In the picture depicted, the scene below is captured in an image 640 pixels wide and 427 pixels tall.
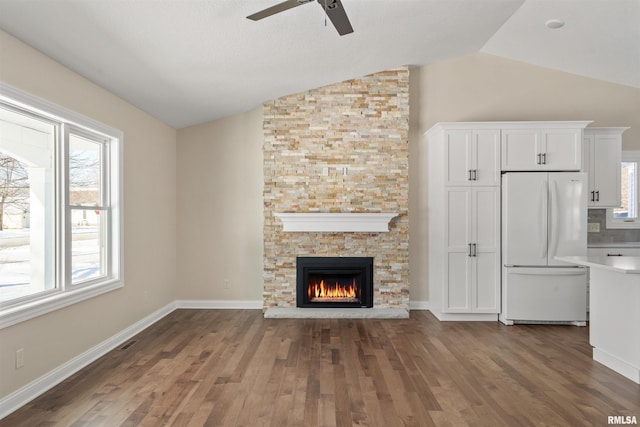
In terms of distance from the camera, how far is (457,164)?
15.7 ft

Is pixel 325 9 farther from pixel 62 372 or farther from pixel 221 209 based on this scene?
pixel 221 209

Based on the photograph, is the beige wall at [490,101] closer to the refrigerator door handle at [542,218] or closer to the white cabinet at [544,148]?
the white cabinet at [544,148]

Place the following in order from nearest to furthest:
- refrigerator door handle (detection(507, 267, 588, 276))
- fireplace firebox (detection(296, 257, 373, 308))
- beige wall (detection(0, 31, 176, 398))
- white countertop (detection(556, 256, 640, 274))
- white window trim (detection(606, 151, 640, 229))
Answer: beige wall (detection(0, 31, 176, 398)) < white countertop (detection(556, 256, 640, 274)) < refrigerator door handle (detection(507, 267, 588, 276)) < fireplace firebox (detection(296, 257, 373, 308)) < white window trim (detection(606, 151, 640, 229))

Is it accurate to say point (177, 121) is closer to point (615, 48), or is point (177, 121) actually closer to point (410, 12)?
point (410, 12)

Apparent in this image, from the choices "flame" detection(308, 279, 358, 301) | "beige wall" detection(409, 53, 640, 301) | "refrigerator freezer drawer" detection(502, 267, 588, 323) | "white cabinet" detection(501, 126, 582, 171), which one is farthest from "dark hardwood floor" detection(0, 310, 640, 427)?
"white cabinet" detection(501, 126, 582, 171)

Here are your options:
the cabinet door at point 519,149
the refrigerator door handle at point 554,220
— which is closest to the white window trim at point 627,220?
the refrigerator door handle at point 554,220

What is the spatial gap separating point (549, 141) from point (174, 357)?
4785 mm

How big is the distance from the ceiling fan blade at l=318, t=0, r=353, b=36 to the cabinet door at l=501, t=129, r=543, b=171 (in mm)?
2941

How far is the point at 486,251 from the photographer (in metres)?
4.79

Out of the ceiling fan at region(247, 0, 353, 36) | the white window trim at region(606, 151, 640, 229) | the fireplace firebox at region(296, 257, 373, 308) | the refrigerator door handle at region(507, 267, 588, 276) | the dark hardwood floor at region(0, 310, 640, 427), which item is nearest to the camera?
the ceiling fan at region(247, 0, 353, 36)

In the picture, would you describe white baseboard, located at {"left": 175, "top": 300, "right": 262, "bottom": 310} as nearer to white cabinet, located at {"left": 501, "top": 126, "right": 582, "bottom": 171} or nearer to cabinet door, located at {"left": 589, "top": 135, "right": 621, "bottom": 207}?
white cabinet, located at {"left": 501, "top": 126, "right": 582, "bottom": 171}

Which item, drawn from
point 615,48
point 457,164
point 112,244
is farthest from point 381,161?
point 112,244

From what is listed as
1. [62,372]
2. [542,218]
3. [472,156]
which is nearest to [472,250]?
[542,218]

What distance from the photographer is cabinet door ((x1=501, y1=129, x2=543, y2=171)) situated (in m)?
4.72
